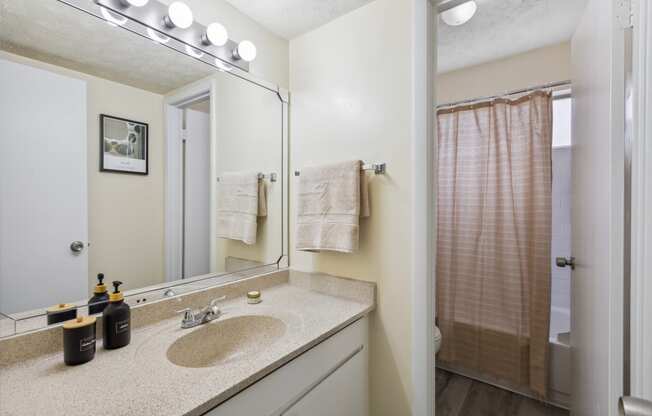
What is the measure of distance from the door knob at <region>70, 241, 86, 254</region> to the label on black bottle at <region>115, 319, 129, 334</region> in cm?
29

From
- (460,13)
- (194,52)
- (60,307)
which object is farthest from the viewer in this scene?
(460,13)

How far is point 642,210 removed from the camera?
1.94 ft

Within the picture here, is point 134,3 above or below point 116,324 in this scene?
above

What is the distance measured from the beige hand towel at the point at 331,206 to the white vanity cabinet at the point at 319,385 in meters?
0.37

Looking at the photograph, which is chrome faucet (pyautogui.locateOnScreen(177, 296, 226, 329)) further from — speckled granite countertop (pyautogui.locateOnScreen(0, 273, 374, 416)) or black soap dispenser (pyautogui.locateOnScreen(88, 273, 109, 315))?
black soap dispenser (pyautogui.locateOnScreen(88, 273, 109, 315))

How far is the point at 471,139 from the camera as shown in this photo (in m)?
2.01

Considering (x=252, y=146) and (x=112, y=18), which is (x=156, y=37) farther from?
(x=252, y=146)

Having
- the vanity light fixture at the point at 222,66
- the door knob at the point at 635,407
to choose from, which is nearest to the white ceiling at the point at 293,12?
the vanity light fixture at the point at 222,66

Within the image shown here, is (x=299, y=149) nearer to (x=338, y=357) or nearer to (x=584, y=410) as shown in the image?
(x=338, y=357)

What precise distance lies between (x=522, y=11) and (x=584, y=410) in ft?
6.21

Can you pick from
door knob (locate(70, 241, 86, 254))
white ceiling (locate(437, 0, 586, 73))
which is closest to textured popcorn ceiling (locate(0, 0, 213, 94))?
door knob (locate(70, 241, 86, 254))

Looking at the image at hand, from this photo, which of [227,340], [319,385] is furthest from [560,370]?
[227,340]

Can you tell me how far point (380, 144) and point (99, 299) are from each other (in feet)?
3.86

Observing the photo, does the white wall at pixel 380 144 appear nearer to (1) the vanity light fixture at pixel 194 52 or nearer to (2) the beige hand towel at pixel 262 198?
(2) the beige hand towel at pixel 262 198
